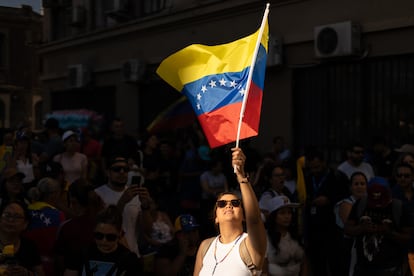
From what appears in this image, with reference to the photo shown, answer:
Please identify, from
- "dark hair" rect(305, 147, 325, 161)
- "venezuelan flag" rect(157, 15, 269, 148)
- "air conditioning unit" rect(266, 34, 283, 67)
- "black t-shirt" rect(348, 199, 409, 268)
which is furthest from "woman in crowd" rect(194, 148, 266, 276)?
"air conditioning unit" rect(266, 34, 283, 67)

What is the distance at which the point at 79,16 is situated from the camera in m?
20.8

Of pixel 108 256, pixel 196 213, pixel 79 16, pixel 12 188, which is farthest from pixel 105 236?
pixel 79 16

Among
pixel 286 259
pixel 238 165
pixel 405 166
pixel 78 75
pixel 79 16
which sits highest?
pixel 79 16

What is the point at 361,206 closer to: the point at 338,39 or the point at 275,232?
the point at 275,232

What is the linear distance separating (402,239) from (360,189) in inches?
56.9

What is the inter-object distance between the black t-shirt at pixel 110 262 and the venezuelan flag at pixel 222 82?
1017 millimetres

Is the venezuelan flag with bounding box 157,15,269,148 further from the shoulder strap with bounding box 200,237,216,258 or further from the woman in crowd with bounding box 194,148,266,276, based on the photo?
the shoulder strap with bounding box 200,237,216,258

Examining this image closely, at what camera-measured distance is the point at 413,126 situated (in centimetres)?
1164

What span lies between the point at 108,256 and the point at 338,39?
7811 mm

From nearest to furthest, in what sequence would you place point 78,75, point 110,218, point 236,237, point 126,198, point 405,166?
point 236,237 → point 110,218 → point 126,198 → point 405,166 → point 78,75

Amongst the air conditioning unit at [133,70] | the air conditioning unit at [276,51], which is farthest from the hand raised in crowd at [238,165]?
the air conditioning unit at [133,70]

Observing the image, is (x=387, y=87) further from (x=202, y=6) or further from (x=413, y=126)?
(x=202, y=6)

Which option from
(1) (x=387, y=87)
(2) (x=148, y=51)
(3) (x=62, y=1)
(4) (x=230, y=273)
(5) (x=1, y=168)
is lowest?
(4) (x=230, y=273)

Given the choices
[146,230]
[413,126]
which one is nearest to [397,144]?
[413,126]
